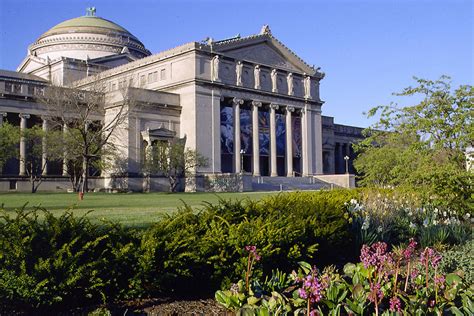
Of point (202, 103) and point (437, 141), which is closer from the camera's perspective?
point (437, 141)

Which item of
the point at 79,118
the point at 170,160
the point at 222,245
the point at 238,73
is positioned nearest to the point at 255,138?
the point at 238,73

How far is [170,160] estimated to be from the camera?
48.8 m

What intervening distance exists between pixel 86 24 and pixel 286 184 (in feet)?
147

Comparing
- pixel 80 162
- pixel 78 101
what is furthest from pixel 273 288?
pixel 80 162

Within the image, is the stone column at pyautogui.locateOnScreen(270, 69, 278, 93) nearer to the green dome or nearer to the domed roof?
the domed roof

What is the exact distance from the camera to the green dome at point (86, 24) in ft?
258

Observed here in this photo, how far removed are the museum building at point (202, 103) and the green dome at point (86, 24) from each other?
1.16ft

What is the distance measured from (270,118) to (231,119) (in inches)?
269

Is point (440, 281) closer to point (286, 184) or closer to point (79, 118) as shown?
point (79, 118)

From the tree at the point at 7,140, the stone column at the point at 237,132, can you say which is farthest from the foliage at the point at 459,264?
the stone column at the point at 237,132

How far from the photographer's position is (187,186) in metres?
54.1

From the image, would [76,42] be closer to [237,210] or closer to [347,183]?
[347,183]

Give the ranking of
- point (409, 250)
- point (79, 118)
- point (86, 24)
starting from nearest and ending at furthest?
point (409, 250) < point (79, 118) < point (86, 24)

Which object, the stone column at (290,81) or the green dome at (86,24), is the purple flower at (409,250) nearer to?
the stone column at (290,81)
